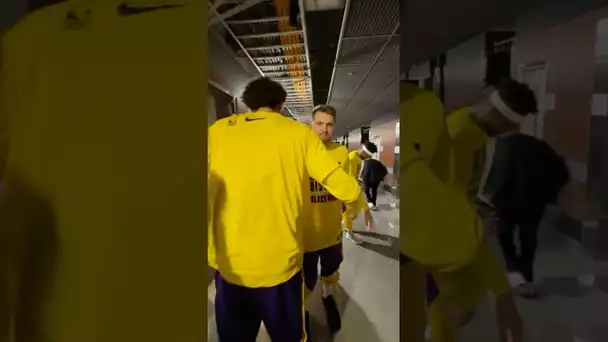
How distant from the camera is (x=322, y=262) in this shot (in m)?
1.40

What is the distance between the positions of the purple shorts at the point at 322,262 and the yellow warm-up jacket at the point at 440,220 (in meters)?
1.05

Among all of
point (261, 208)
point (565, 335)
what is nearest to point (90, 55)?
point (565, 335)

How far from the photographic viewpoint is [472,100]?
9.4 inches

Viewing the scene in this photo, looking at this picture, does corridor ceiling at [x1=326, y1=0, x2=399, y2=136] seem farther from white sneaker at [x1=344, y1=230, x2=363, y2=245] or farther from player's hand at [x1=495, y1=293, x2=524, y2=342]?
white sneaker at [x1=344, y1=230, x2=363, y2=245]

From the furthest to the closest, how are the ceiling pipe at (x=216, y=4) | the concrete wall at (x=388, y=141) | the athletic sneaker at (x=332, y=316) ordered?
1. the athletic sneaker at (x=332, y=316)
2. the concrete wall at (x=388, y=141)
3. the ceiling pipe at (x=216, y=4)

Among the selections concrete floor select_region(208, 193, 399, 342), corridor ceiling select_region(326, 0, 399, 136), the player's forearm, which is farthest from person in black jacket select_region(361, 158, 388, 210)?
the player's forearm

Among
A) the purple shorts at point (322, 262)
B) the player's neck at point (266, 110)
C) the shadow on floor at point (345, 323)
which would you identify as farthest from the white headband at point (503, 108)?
the shadow on floor at point (345, 323)

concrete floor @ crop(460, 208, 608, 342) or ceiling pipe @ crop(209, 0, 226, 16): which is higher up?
ceiling pipe @ crop(209, 0, 226, 16)

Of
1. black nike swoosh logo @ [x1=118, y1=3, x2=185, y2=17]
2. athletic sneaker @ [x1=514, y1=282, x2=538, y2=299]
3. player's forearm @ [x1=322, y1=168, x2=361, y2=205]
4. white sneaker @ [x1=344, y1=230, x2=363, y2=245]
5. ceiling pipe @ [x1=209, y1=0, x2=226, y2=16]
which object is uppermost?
ceiling pipe @ [x1=209, y1=0, x2=226, y2=16]

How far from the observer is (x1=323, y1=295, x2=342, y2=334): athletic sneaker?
1567 millimetres

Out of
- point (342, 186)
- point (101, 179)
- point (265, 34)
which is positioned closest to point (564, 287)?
point (101, 179)

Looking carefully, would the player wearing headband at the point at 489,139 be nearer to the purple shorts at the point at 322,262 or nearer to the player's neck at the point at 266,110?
the player's neck at the point at 266,110

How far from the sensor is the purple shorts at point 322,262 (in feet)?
4.29

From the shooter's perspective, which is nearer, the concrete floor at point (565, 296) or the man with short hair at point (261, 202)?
the concrete floor at point (565, 296)
